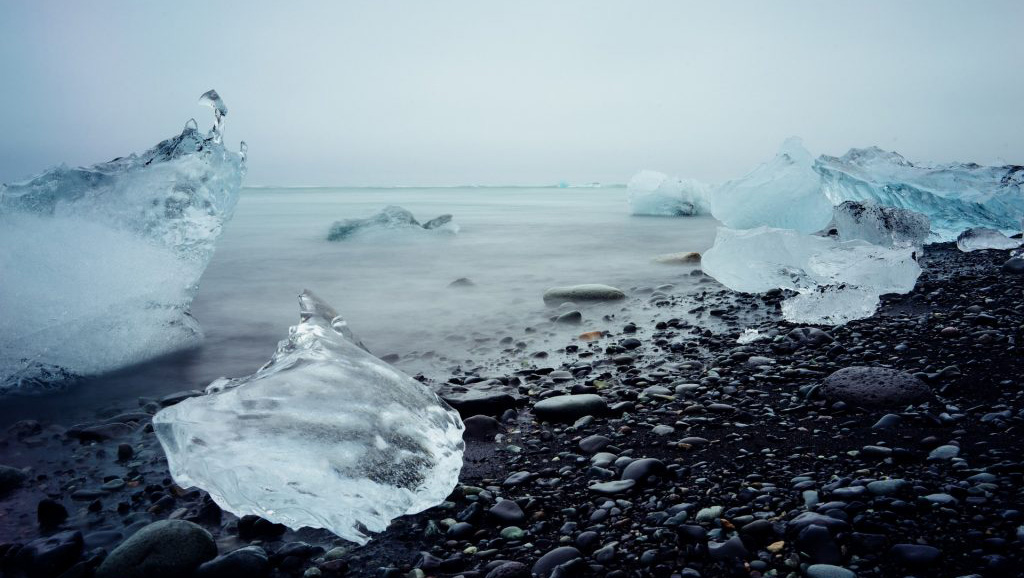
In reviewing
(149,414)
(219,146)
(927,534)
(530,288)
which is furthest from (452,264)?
(927,534)

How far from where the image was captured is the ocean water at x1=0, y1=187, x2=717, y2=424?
13.2 ft

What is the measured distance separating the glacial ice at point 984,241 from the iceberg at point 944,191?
3.68 feet

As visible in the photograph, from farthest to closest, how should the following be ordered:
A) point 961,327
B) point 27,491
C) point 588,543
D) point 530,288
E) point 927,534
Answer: point 530,288 → point 961,327 → point 27,491 → point 588,543 → point 927,534

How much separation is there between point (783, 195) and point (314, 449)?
6820mm

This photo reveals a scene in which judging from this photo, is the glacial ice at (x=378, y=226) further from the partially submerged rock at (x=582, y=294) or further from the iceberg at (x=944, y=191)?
the iceberg at (x=944, y=191)

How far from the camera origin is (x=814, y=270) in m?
4.87

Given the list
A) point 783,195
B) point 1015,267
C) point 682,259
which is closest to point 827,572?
point 1015,267

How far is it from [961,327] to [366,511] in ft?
12.1

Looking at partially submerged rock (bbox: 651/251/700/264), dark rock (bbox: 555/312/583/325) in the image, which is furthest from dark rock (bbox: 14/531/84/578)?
partially submerged rock (bbox: 651/251/700/264)

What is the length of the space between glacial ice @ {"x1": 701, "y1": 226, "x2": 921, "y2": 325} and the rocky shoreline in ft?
2.78

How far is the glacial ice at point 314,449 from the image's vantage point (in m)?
1.91

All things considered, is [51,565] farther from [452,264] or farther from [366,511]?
[452,264]

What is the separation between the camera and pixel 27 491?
2.36 meters

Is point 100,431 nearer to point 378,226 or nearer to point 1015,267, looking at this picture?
point 1015,267
